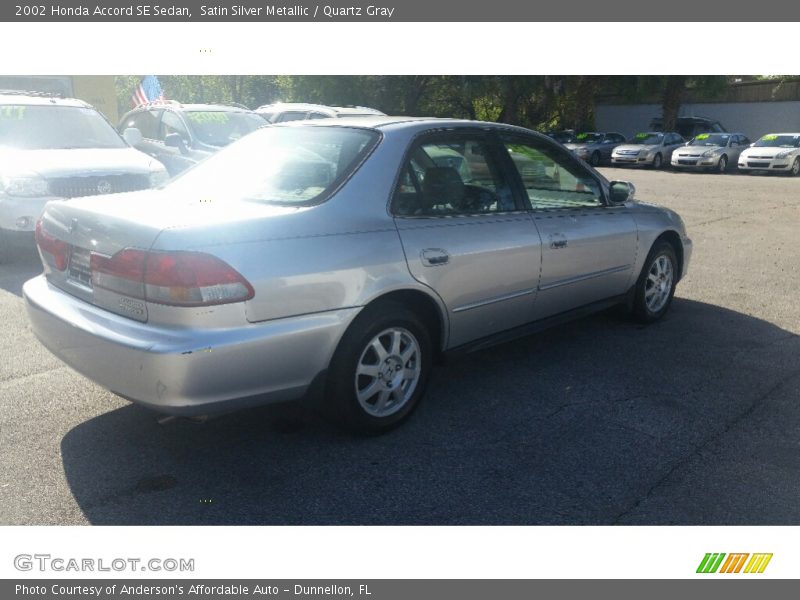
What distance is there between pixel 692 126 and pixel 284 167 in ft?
104

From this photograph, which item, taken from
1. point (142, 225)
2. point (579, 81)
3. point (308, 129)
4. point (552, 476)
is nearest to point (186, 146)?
point (308, 129)

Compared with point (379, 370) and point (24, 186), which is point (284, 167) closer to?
point (379, 370)

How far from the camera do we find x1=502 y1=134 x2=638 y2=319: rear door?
4672 millimetres

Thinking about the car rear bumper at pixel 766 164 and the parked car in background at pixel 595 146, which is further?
the parked car in background at pixel 595 146

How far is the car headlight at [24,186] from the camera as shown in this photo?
733 centimetres

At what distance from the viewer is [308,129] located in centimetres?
433

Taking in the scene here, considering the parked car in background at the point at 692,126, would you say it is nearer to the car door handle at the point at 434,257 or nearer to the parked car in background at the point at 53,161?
the parked car in background at the point at 53,161

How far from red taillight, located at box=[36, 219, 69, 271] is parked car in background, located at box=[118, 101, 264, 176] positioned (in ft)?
23.3

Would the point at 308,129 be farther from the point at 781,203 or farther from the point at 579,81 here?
the point at 579,81

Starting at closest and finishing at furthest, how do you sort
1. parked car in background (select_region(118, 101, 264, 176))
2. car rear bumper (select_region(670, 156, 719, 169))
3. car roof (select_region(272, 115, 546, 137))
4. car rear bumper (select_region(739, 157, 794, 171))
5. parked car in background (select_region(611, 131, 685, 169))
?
car roof (select_region(272, 115, 546, 137)) < parked car in background (select_region(118, 101, 264, 176)) < car rear bumper (select_region(739, 157, 794, 171)) < car rear bumper (select_region(670, 156, 719, 169)) < parked car in background (select_region(611, 131, 685, 169))

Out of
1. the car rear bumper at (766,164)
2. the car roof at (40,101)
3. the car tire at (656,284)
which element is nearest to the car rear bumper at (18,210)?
the car roof at (40,101)

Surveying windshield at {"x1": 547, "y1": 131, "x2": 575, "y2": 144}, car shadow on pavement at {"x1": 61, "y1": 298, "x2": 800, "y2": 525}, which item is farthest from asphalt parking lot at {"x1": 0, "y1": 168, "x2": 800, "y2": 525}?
windshield at {"x1": 547, "y1": 131, "x2": 575, "y2": 144}

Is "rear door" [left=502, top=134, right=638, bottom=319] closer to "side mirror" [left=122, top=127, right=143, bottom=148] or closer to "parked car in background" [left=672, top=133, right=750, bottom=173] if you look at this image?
"side mirror" [left=122, top=127, right=143, bottom=148]

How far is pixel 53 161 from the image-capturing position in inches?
307
